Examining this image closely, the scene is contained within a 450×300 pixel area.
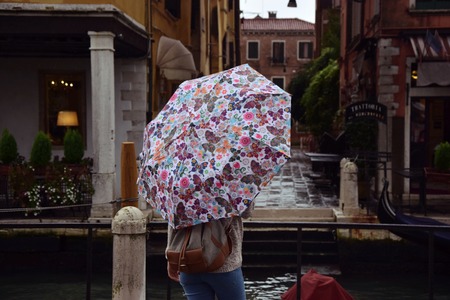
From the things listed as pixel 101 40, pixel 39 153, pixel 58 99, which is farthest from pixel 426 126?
pixel 39 153

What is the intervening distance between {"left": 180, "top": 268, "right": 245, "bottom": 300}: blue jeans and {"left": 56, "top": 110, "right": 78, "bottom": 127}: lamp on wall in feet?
36.3

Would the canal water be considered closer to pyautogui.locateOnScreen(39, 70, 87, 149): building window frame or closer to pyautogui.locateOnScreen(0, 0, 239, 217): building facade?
pyautogui.locateOnScreen(0, 0, 239, 217): building facade

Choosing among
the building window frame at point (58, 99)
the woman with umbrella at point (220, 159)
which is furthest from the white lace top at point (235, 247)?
the building window frame at point (58, 99)

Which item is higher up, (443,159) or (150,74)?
(150,74)

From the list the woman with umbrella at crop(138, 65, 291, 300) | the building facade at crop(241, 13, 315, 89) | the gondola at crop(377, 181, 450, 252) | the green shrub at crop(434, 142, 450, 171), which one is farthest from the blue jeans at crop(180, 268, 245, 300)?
the building facade at crop(241, 13, 315, 89)

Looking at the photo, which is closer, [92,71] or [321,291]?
[321,291]

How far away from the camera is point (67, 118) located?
Result: 1416cm

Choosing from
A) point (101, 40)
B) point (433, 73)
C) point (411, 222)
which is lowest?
point (411, 222)

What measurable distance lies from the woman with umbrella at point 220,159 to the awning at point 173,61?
11415 millimetres

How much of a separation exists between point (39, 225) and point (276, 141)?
161cm

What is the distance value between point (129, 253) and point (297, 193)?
34.4 feet

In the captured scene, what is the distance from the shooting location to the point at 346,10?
21.4m

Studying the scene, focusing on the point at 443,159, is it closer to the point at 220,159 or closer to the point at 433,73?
the point at 433,73

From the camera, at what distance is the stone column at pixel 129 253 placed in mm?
4527
